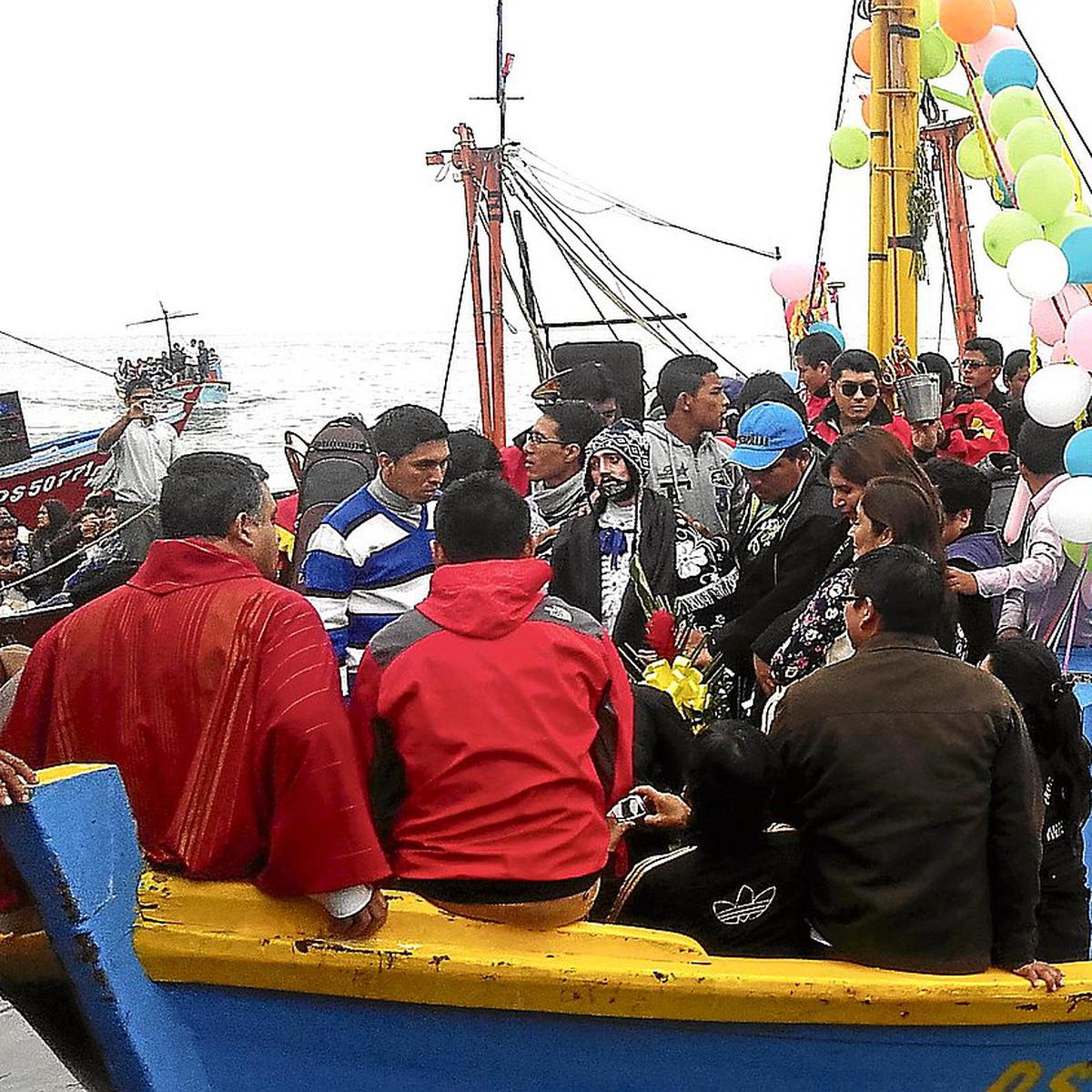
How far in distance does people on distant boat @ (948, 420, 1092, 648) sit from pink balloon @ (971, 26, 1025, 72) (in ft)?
6.64

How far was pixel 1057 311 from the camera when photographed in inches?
192

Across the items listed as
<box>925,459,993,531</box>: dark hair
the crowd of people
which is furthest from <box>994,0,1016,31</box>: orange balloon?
the crowd of people

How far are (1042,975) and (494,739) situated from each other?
3.33 feet

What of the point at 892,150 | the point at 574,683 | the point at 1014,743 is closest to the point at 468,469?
the point at 574,683

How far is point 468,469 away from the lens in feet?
13.1

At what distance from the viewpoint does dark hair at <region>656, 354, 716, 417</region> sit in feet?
13.2

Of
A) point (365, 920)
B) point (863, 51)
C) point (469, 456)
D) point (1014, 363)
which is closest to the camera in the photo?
point (365, 920)

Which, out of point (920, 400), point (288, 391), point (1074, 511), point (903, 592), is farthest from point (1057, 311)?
point (288, 391)

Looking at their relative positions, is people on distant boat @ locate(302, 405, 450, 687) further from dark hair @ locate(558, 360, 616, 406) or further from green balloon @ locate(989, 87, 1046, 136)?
green balloon @ locate(989, 87, 1046, 136)

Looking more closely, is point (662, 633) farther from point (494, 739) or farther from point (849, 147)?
point (849, 147)

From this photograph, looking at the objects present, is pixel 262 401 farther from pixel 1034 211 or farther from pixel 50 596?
pixel 1034 211

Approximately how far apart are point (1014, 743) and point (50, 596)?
242 inches

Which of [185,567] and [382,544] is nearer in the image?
[185,567]

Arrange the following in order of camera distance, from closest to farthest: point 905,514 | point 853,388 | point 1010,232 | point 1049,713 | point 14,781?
point 14,781 < point 1049,713 < point 905,514 < point 853,388 < point 1010,232
